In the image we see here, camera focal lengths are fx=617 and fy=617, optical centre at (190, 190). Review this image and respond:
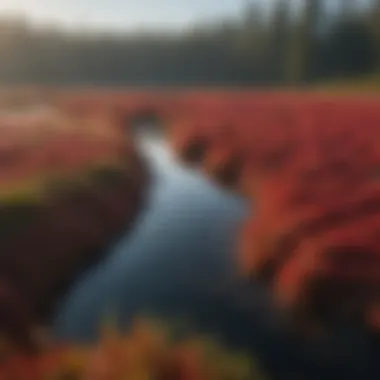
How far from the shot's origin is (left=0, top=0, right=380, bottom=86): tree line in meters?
2.74

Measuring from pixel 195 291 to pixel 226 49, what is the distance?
3.70 ft

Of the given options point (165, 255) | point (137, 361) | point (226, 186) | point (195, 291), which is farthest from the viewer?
point (226, 186)

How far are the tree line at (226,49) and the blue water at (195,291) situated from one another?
57 centimetres

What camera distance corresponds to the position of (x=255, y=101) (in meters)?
2.92

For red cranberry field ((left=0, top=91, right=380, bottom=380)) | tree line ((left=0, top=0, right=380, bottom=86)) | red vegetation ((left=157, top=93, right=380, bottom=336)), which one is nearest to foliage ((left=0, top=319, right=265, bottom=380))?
red cranberry field ((left=0, top=91, right=380, bottom=380))

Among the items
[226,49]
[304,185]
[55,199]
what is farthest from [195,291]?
[226,49]

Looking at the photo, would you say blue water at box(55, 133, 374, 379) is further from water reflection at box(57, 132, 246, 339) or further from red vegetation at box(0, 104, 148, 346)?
red vegetation at box(0, 104, 148, 346)

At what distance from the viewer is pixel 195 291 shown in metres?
2.42

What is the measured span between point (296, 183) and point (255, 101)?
46cm

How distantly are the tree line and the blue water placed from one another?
566mm

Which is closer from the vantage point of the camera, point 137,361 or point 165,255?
point 137,361

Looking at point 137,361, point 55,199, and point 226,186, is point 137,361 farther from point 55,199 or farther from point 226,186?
point 226,186

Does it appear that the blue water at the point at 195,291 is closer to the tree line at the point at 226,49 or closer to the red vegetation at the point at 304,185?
the red vegetation at the point at 304,185

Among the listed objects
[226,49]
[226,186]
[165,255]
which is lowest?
[165,255]
